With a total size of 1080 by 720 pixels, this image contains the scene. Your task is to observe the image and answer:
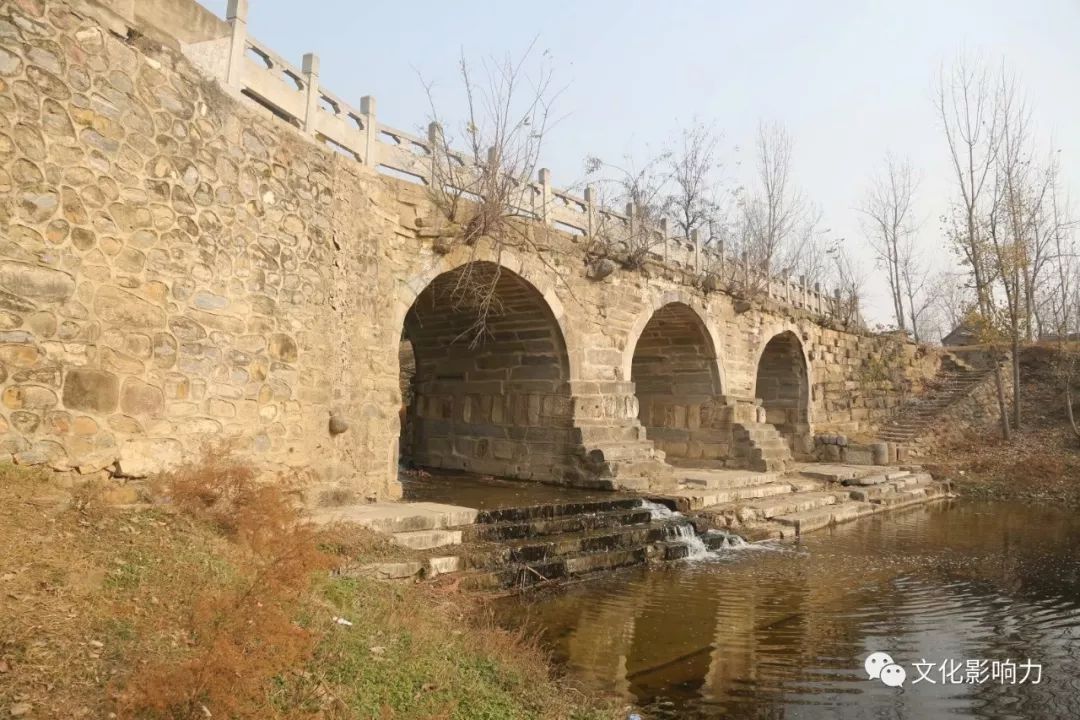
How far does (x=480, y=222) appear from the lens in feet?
30.4

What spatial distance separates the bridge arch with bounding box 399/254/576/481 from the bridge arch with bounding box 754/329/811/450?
8.75 metres

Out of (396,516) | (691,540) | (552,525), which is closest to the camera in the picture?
(396,516)

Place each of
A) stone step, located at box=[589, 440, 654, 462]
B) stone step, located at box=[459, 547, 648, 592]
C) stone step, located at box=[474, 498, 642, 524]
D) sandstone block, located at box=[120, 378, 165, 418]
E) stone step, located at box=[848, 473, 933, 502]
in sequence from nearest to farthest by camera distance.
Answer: sandstone block, located at box=[120, 378, 165, 418] → stone step, located at box=[459, 547, 648, 592] → stone step, located at box=[474, 498, 642, 524] → stone step, located at box=[589, 440, 654, 462] → stone step, located at box=[848, 473, 933, 502]

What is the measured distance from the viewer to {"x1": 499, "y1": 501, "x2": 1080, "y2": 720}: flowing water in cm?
409

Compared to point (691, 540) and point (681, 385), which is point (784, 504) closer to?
point (691, 540)

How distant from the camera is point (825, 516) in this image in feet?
34.3

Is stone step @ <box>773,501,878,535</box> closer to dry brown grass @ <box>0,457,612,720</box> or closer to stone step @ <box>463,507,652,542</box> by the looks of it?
stone step @ <box>463,507,652,542</box>

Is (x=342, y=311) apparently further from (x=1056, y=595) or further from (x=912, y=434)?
(x=912, y=434)

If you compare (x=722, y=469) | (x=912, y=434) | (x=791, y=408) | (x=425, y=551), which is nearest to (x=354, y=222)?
(x=425, y=551)

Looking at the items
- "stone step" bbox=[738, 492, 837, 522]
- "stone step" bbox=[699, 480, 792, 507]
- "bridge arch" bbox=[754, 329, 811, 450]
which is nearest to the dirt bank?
"bridge arch" bbox=[754, 329, 811, 450]

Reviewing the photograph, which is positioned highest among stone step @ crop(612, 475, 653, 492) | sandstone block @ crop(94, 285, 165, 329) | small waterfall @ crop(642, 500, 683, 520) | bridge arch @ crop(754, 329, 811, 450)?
bridge arch @ crop(754, 329, 811, 450)

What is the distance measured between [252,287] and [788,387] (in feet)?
50.4

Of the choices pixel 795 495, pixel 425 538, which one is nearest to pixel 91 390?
pixel 425 538

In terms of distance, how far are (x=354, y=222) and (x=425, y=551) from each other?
3760mm
